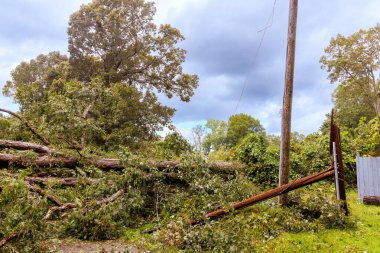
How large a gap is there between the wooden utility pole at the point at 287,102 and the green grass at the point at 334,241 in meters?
1.70

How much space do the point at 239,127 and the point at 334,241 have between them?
39153 millimetres

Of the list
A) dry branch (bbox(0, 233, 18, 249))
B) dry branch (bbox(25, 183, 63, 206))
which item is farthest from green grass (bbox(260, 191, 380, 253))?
dry branch (bbox(25, 183, 63, 206))

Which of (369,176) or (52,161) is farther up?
(369,176)

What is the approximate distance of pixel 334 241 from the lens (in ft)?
19.6

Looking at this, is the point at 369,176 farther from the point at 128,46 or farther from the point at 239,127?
the point at 239,127

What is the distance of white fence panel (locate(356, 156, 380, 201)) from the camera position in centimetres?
1030

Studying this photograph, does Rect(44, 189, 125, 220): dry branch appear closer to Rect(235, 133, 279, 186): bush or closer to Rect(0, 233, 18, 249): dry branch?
Rect(0, 233, 18, 249): dry branch

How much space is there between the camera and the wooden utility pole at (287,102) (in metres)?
8.00

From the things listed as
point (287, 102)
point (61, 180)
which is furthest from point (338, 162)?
point (61, 180)

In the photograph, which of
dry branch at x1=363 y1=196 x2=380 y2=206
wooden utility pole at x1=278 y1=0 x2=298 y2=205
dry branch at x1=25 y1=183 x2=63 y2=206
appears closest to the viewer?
dry branch at x1=25 y1=183 x2=63 y2=206

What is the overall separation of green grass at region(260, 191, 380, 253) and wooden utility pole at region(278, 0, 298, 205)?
1.70 m

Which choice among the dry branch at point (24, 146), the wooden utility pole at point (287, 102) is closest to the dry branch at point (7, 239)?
the dry branch at point (24, 146)

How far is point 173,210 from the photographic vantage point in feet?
25.8

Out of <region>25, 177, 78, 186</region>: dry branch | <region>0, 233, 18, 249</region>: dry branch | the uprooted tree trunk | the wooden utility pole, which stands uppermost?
the wooden utility pole
